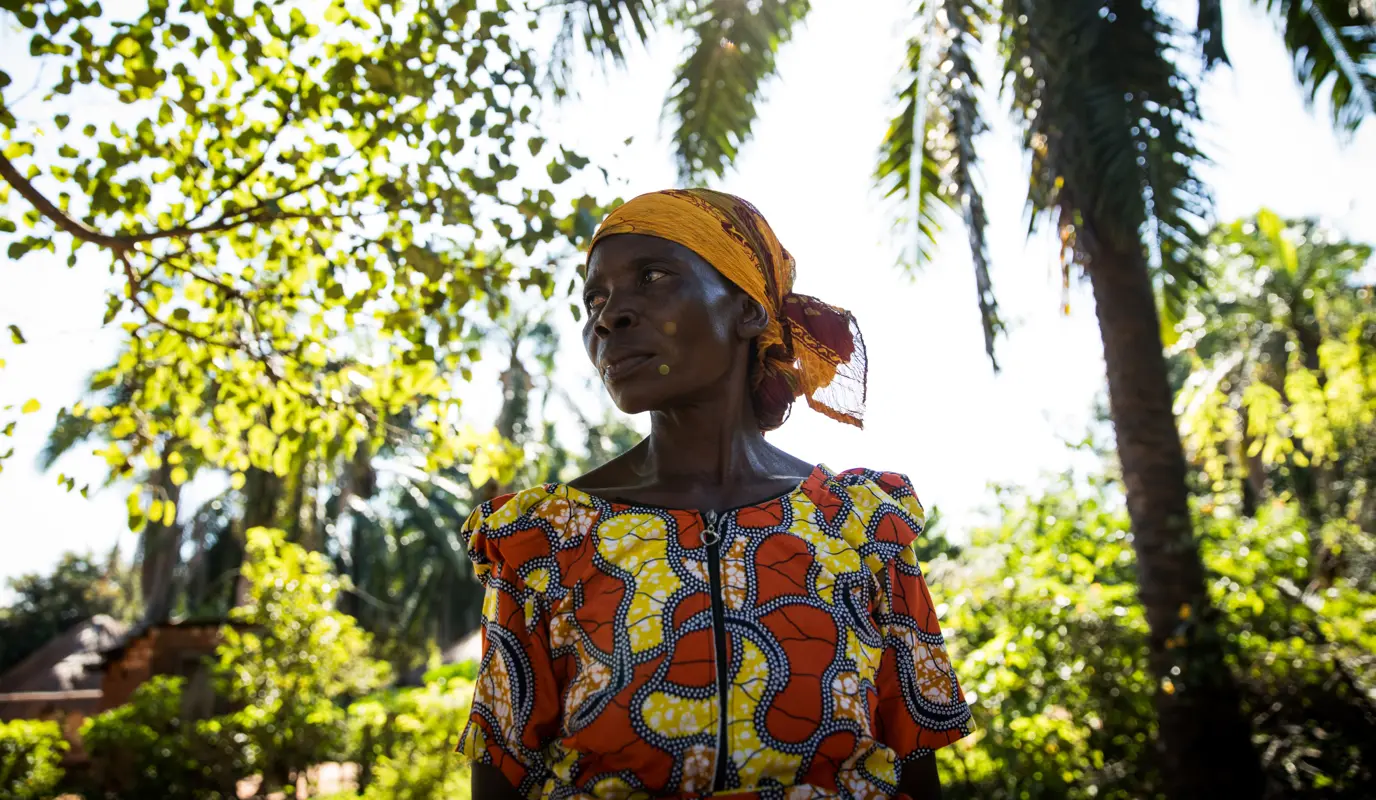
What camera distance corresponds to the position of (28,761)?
9359mm

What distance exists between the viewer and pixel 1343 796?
15.8 feet

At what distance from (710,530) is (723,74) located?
218 inches

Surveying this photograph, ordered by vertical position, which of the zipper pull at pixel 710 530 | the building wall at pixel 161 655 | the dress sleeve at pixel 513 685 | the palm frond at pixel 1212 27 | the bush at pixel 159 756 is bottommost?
the bush at pixel 159 756

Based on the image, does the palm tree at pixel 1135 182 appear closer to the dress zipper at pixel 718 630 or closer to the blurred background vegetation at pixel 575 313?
the blurred background vegetation at pixel 575 313

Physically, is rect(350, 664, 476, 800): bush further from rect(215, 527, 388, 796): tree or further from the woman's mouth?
the woman's mouth

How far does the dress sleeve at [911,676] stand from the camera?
1592 mm

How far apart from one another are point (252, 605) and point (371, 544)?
2206 centimetres

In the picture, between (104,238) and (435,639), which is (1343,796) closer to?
(104,238)

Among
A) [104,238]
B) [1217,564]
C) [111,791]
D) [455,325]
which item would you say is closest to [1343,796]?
[1217,564]

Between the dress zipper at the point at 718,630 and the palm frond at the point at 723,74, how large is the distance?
17.6ft

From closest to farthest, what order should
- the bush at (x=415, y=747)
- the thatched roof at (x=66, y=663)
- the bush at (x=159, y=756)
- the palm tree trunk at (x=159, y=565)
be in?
1. the bush at (x=415, y=747)
2. the bush at (x=159, y=756)
3. the palm tree trunk at (x=159, y=565)
4. the thatched roof at (x=66, y=663)

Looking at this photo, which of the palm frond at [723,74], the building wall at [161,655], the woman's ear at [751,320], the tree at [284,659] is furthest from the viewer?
the building wall at [161,655]

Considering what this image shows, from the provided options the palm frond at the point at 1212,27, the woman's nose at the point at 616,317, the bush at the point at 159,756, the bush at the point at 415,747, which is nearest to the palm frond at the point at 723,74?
the palm frond at the point at 1212,27

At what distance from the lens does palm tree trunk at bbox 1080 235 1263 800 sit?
4973 millimetres
